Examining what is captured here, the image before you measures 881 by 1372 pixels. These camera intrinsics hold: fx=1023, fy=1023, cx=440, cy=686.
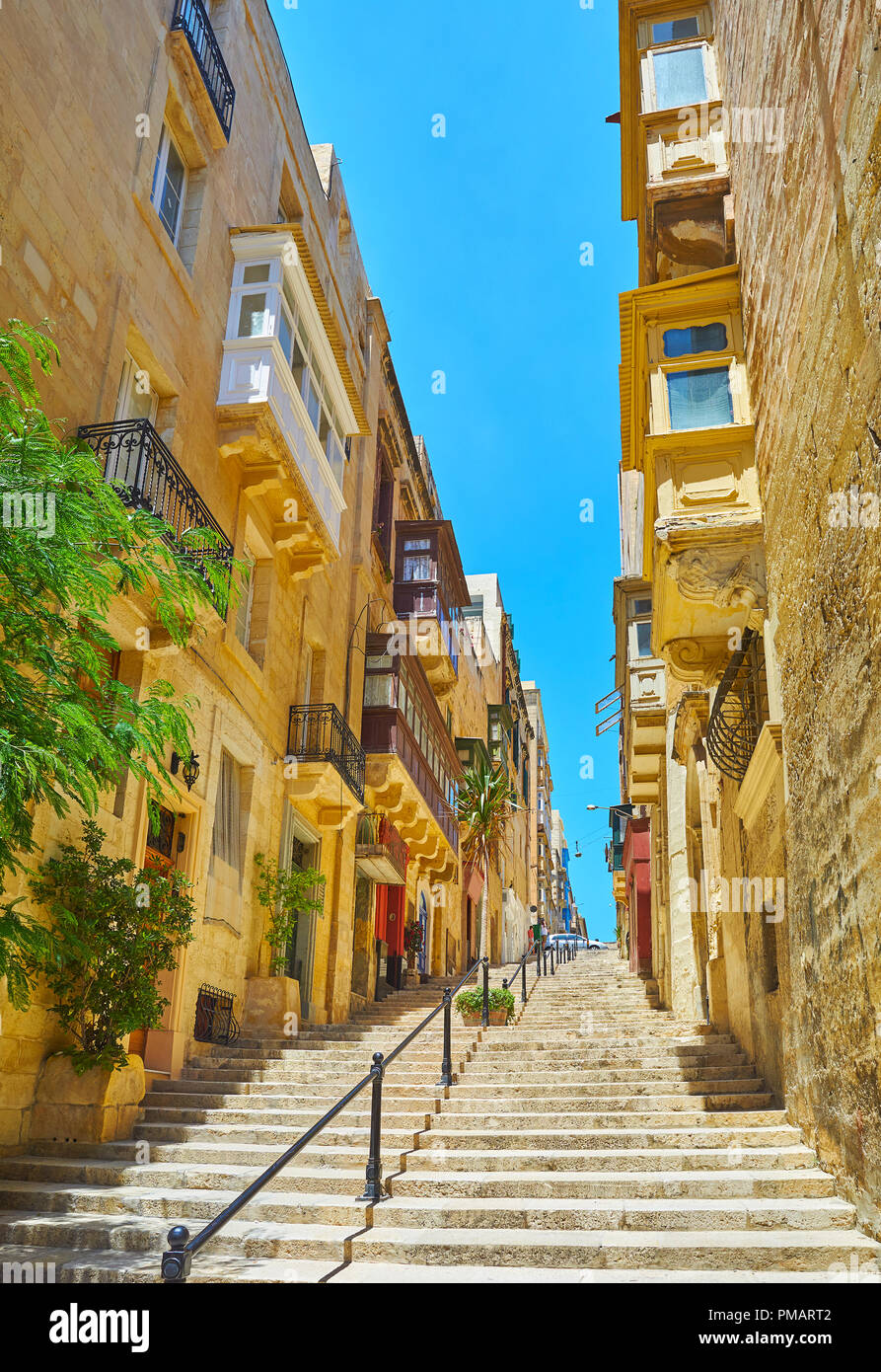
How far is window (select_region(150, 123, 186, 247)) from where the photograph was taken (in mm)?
13719

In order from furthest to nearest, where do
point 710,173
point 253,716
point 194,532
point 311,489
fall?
point 311,489, point 253,716, point 710,173, point 194,532

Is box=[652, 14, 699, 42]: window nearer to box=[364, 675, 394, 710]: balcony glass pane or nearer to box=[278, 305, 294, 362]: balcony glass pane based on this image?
box=[278, 305, 294, 362]: balcony glass pane

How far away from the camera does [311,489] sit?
54.9 feet

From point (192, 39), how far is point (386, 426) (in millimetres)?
14019

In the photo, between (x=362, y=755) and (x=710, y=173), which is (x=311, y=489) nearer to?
(x=362, y=755)

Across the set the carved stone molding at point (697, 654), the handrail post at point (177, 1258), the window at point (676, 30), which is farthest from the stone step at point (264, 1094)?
the window at point (676, 30)

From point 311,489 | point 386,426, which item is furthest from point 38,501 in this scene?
point 386,426

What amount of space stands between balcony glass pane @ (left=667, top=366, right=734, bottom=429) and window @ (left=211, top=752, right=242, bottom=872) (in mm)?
7456

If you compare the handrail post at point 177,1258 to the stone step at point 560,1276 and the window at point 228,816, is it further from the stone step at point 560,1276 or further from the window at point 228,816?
the window at point 228,816

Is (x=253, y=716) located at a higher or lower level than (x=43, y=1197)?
higher

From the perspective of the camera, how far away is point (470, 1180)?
23.6 feet

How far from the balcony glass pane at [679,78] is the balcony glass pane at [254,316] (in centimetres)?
606

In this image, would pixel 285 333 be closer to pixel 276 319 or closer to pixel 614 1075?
pixel 276 319

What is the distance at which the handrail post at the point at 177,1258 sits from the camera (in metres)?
3.95
